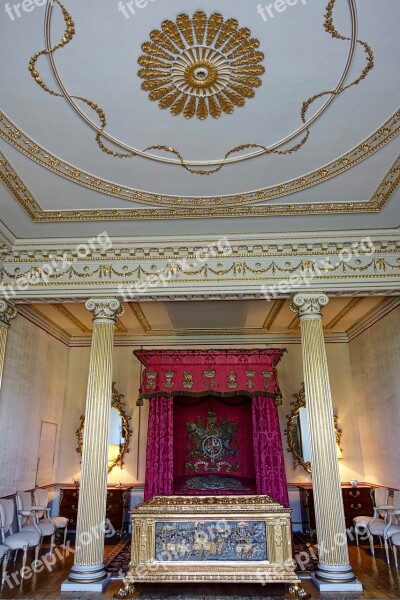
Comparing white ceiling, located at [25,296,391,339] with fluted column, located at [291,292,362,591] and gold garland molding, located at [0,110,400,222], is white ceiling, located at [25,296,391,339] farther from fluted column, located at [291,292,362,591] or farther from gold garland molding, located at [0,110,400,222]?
gold garland molding, located at [0,110,400,222]

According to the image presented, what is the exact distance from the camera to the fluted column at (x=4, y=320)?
18.5ft

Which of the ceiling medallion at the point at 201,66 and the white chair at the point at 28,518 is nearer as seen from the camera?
the ceiling medallion at the point at 201,66

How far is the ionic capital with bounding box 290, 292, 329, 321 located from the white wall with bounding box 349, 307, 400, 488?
1.67m

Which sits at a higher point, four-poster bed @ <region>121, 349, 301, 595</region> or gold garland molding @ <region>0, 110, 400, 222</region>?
gold garland molding @ <region>0, 110, 400, 222</region>

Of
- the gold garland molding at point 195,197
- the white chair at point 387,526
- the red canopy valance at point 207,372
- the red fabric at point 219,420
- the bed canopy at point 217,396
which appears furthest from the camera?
the red fabric at point 219,420

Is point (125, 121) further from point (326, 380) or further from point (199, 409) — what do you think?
point (199, 409)

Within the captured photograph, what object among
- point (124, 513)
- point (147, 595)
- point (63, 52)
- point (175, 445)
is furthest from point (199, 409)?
point (63, 52)

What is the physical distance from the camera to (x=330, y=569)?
4.58 m

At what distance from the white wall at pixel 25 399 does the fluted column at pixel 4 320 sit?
45 centimetres

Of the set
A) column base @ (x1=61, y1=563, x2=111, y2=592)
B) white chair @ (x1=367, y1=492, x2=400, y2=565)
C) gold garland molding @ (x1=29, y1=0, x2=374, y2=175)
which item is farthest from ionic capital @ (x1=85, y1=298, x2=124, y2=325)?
white chair @ (x1=367, y1=492, x2=400, y2=565)

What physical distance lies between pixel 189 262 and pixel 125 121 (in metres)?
2.18

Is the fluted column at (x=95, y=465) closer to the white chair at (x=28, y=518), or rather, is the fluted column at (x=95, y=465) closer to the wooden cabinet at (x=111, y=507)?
the white chair at (x=28, y=518)

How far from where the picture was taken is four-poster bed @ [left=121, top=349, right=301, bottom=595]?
446cm

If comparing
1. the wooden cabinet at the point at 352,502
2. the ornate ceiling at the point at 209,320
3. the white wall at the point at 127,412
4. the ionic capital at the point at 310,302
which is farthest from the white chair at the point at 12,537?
the ionic capital at the point at 310,302
